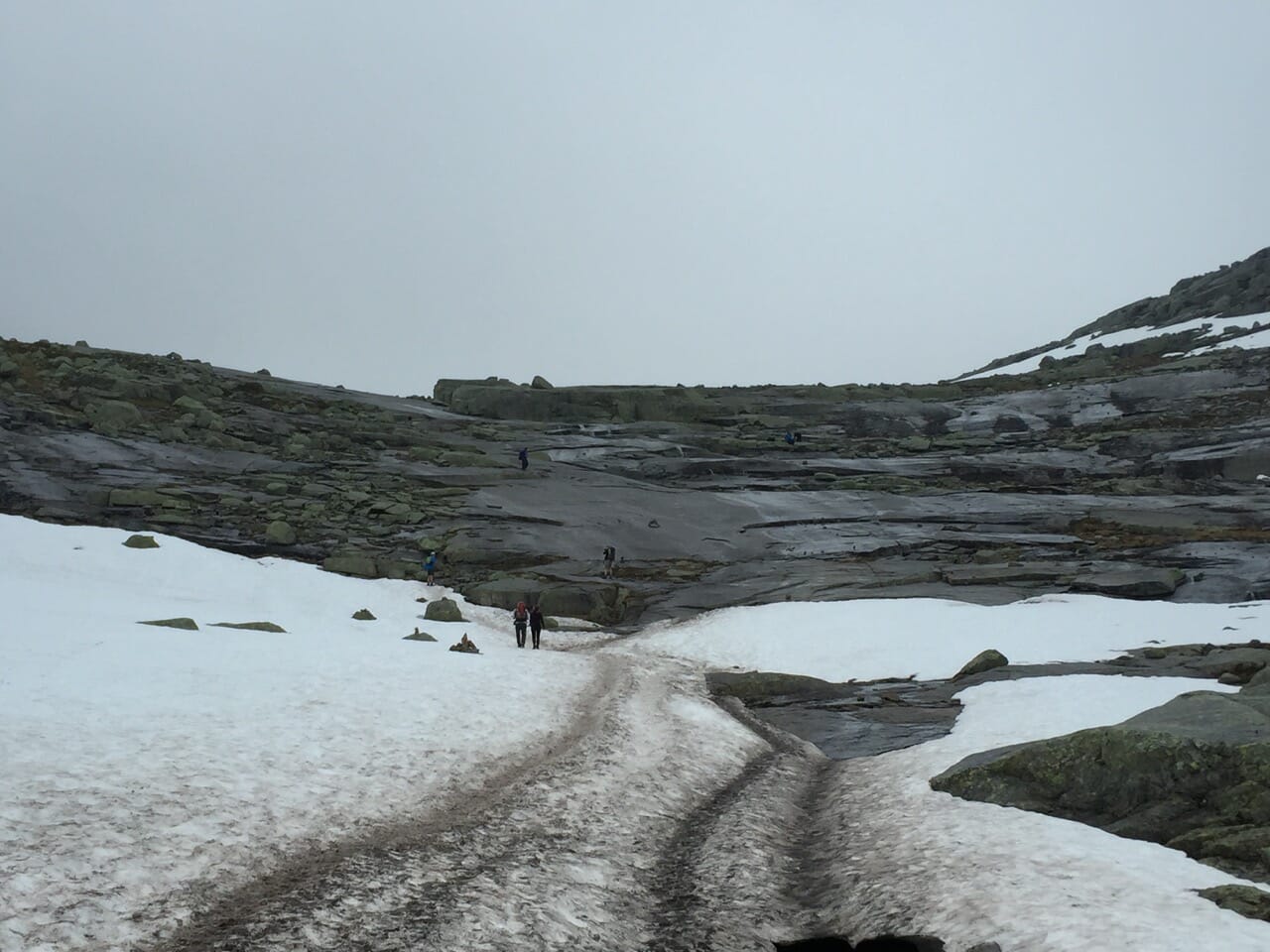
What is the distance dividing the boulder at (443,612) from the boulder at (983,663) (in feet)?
71.6

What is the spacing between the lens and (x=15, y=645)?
57.1 ft

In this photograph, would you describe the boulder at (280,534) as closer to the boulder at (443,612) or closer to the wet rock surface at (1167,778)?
the boulder at (443,612)

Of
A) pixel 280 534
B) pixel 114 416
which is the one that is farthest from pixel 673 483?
pixel 114 416

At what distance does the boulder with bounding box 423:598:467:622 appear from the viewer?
37.1 meters

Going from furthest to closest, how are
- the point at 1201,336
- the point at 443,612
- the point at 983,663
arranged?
the point at 1201,336 < the point at 443,612 < the point at 983,663

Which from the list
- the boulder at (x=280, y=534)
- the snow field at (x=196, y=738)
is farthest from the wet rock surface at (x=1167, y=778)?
the boulder at (x=280, y=534)

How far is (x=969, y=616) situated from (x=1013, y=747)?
1905 cm

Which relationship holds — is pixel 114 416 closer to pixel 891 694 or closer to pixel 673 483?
pixel 673 483

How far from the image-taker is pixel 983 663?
82.5ft

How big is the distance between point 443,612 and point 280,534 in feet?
47.5

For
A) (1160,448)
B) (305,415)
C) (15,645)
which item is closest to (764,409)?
(1160,448)

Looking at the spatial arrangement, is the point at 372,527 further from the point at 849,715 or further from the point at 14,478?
the point at 849,715

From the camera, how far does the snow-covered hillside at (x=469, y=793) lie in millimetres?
8758

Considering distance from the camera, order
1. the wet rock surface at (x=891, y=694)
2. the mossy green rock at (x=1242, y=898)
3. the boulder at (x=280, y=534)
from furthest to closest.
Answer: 1. the boulder at (x=280, y=534)
2. the wet rock surface at (x=891, y=694)
3. the mossy green rock at (x=1242, y=898)
